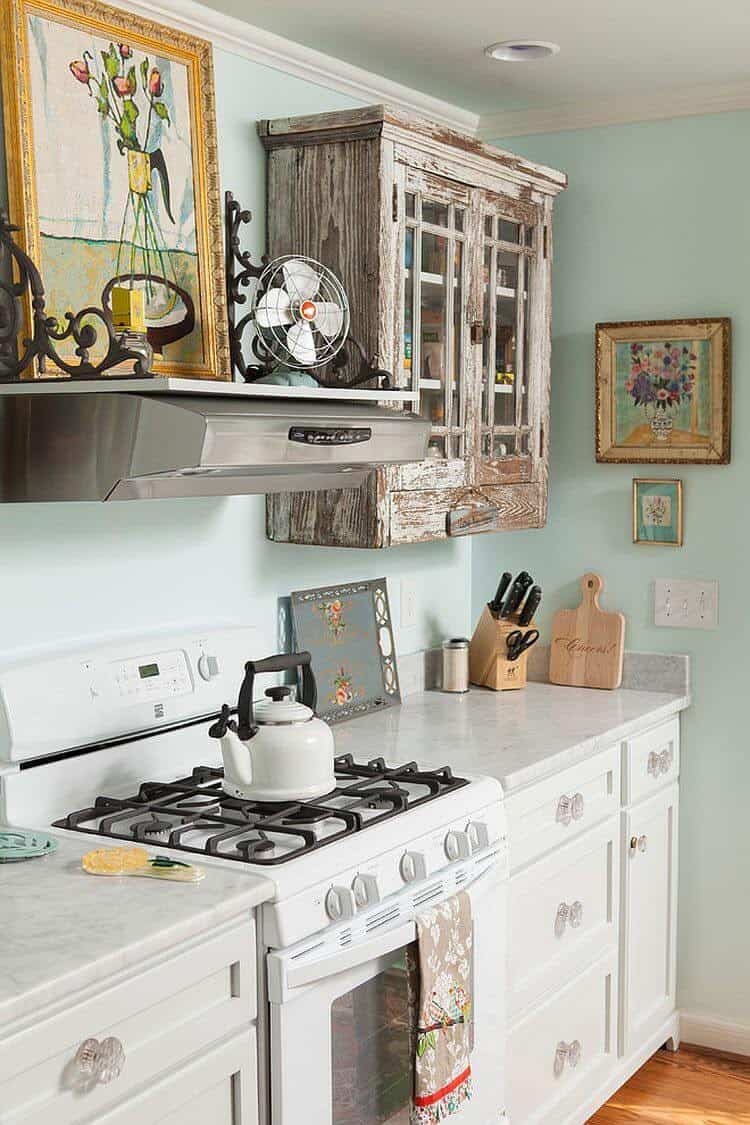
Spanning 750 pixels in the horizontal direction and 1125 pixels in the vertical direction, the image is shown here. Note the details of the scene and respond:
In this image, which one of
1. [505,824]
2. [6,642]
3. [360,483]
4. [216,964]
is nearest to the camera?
[216,964]

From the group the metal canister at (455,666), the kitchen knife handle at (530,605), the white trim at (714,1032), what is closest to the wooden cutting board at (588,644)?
the kitchen knife handle at (530,605)

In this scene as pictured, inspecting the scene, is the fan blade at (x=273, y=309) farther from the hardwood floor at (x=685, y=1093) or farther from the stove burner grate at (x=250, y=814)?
the hardwood floor at (x=685, y=1093)

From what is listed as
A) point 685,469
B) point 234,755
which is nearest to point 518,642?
point 685,469

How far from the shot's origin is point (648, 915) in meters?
3.29

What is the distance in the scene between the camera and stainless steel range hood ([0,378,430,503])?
1988mm

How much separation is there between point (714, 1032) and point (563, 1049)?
74 centimetres

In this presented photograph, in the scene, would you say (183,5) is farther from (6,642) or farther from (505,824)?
(505,824)

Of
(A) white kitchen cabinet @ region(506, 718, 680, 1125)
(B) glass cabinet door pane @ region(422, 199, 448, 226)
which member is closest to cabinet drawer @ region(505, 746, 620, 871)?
(A) white kitchen cabinet @ region(506, 718, 680, 1125)

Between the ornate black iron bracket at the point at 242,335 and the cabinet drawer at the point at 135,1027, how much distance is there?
3.75ft

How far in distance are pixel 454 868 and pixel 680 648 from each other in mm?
1333

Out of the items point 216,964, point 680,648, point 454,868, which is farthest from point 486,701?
point 216,964

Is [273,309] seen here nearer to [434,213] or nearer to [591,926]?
[434,213]

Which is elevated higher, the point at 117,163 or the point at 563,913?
the point at 117,163

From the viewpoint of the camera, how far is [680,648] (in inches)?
136
